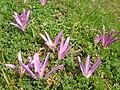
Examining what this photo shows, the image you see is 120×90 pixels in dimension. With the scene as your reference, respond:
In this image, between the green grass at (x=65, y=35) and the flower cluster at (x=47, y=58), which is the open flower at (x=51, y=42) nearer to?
the flower cluster at (x=47, y=58)

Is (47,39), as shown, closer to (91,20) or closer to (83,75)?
(83,75)

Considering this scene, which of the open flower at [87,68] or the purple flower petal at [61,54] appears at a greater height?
the purple flower petal at [61,54]

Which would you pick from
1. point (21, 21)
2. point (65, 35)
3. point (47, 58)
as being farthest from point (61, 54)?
point (21, 21)

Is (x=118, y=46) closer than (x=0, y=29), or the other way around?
(x=0, y=29)

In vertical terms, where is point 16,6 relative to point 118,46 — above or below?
above

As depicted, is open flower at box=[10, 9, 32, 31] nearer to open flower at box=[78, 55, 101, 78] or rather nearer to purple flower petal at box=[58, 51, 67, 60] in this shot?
purple flower petal at box=[58, 51, 67, 60]

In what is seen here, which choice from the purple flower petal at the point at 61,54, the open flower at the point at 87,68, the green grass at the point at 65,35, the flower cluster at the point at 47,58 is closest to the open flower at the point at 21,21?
the flower cluster at the point at 47,58

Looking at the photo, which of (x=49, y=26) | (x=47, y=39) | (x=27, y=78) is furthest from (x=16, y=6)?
(x=27, y=78)

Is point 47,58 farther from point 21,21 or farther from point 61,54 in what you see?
point 21,21
